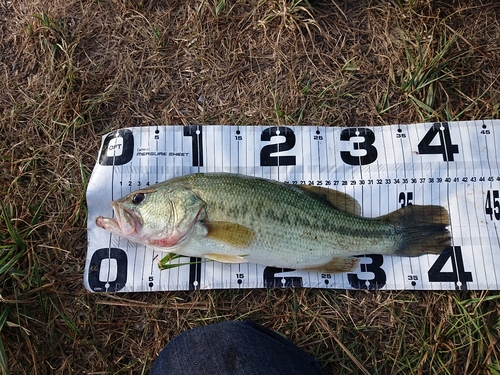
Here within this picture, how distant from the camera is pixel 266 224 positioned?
291 centimetres

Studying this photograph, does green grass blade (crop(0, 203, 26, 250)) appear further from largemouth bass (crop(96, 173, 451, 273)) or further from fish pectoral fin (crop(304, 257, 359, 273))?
fish pectoral fin (crop(304, 257, 359, 273))

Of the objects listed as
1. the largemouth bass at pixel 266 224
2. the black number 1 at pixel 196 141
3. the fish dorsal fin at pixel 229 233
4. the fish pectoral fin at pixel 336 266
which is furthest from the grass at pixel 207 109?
the fish dorsal fin at pixel 229 233

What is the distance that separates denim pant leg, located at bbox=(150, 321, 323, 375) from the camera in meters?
2.78

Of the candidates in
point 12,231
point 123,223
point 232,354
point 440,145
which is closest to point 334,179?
point 440,145

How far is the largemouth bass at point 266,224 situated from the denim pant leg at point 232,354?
1.81 feet

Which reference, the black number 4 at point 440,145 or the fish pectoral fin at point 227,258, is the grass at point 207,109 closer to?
the black number 4 at point 440,145

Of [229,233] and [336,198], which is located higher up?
[336,198]

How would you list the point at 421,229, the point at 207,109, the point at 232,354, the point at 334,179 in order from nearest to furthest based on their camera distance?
the point at 232,354 → the point at 421,229 → the point at 334,179 → the point at 207,109

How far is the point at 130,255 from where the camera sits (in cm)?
320

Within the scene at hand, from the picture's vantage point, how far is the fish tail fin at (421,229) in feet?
10.1

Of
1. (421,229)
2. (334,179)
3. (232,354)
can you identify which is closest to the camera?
(232,354)

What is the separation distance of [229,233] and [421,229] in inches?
61.8

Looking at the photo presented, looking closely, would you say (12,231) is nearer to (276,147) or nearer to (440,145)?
(276,147)

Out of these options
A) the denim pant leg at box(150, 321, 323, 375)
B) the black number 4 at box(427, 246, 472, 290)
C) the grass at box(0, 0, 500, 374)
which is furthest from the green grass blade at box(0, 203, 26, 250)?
the black number 4 at box(427, 246, 472, 290)
